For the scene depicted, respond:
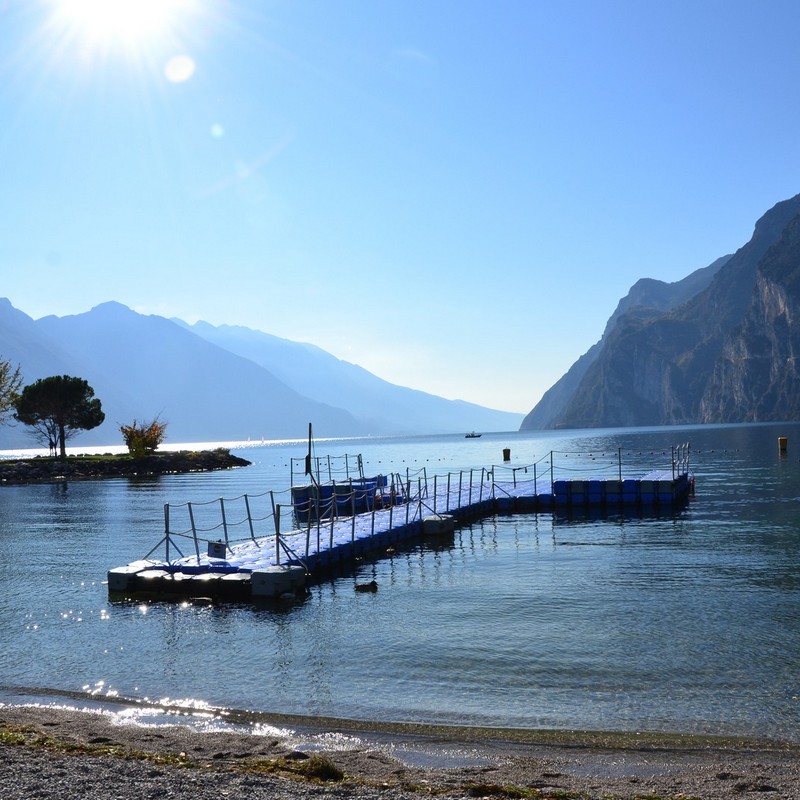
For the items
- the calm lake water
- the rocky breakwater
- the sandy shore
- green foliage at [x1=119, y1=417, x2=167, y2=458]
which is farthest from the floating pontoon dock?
green foliage at [x1=119, y1=417, x2=167, y2=458]

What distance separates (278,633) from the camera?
64.3ft

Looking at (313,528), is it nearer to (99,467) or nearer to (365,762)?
(365,762)

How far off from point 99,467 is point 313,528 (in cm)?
7057

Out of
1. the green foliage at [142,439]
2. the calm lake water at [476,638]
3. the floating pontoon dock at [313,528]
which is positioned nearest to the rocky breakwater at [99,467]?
the green foliage at [142,439]

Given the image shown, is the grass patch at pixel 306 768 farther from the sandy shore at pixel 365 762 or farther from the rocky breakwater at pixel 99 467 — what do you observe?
the rocky breakwater at pixel 99 467

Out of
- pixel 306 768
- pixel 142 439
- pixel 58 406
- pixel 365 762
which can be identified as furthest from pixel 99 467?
pixel 306 768

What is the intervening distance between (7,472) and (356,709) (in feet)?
297

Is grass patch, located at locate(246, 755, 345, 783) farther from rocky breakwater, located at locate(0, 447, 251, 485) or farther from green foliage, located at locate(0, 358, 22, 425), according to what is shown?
green foliage, located at locate(0, 358, 22, 425)

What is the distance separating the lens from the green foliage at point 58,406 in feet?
346

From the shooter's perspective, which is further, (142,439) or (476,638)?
(142,439)

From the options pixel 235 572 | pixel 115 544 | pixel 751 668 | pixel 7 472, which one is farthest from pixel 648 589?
pixel 7 472

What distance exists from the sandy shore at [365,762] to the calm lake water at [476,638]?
0.81 metres

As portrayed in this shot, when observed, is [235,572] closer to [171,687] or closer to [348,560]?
[348,560]

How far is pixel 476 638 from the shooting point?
18125 mm
